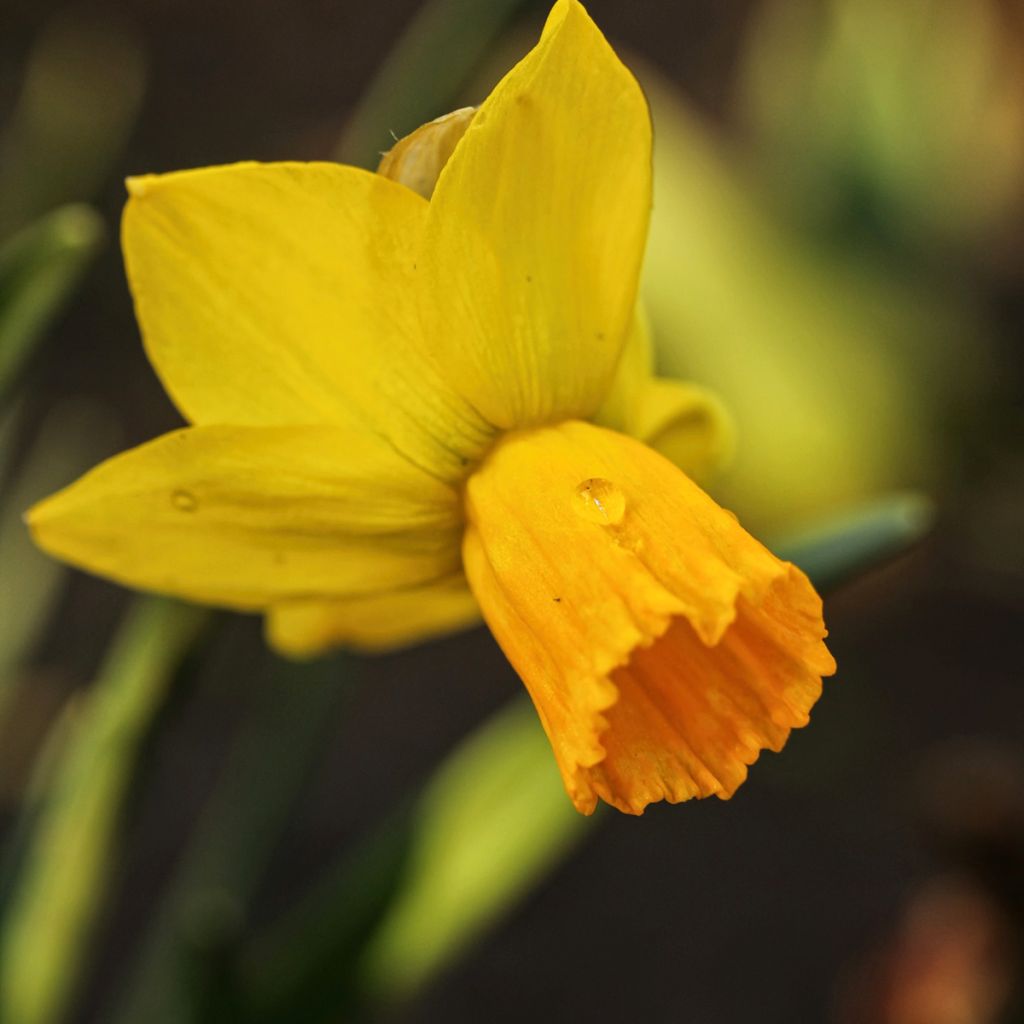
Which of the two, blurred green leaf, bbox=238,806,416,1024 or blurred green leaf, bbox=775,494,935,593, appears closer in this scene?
blurred green leaf, bbox=775,494,935,593

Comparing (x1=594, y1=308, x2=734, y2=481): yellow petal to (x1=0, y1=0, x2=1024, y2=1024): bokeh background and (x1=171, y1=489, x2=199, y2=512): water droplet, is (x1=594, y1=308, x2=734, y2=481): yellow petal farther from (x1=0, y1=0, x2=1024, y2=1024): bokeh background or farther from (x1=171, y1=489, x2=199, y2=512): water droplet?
(x1=0, y1=0, x2=1024, y2=1024): bokeh background

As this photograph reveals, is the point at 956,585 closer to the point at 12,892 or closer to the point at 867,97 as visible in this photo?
the point at 867,97

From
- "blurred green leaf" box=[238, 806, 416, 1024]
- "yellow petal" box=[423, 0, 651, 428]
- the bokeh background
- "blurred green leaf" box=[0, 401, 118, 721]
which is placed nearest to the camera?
"yellow petal" box=[423, 0, 651, 428]

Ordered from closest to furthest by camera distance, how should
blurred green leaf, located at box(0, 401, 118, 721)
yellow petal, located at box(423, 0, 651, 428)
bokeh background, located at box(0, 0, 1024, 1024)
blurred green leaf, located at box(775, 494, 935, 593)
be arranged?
yellow petal, located at box(423, 0, 651, 428) < blurred green leaf, located at box(775, 494, 935, 593) < blurred green leaf, located at box(0, 401, 118, 721) < bokeh background, located at box(0, 0, 1024, 1024)

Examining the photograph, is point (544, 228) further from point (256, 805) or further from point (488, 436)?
point (256, 805)

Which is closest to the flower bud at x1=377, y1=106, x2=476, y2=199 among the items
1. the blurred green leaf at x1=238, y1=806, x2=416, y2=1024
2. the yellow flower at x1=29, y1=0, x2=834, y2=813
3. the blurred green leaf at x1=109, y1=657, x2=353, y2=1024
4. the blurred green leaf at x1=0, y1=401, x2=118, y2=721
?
the yellow flower at x1=29, y1=0, x2=834, y2=813

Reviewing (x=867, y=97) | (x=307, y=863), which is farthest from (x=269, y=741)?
(x=867, y=97)

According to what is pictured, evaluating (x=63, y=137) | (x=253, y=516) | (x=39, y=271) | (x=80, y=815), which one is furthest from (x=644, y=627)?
(x=63, y=137)
